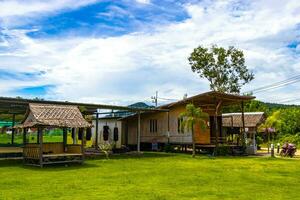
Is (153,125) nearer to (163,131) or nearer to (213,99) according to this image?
(163,131)

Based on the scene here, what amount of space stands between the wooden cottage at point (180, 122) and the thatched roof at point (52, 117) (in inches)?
318

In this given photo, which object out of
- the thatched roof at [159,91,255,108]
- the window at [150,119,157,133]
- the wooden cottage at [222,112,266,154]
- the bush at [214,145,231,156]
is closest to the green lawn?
the bush at [214,145,231,156]

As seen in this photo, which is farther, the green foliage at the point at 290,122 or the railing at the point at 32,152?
the green foliage at the point at 290,122

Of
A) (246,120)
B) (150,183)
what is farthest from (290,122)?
(150,183)

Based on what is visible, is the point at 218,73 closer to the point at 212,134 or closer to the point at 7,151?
the point at 212,134

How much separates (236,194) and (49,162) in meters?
9.41

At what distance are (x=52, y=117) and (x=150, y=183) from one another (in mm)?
7260

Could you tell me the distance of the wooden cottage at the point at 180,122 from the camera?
25.8 metres

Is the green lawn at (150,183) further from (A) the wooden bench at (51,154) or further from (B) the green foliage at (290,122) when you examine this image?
(B) the green foliage at (290,122)

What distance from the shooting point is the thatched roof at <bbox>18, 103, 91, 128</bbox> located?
1680 cm

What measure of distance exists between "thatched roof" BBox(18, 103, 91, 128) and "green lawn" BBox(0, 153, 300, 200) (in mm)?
2209

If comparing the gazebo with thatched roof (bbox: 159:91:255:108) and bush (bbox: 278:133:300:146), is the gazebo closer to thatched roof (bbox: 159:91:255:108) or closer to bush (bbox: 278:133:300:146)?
thatched roof (bbox: 159:91:255:108)

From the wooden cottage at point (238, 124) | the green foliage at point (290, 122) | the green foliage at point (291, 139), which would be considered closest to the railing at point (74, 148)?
the wooden cottage at point (238, 124)

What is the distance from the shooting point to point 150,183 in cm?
1187
